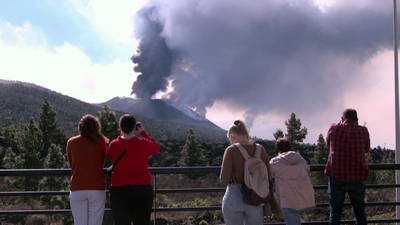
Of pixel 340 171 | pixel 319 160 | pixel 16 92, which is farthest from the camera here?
pixel 16 92

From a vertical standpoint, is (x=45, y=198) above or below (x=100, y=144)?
below

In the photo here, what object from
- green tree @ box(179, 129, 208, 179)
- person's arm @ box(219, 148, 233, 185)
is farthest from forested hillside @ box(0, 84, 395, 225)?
person's arm @ box(219, 148, 233, 185)

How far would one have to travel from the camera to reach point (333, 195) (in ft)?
18.3

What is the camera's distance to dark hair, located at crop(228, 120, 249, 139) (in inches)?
182

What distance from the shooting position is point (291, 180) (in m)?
5.04

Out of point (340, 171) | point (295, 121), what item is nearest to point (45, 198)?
point (340, 171)

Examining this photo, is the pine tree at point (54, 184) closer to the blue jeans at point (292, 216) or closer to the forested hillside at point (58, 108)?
the blue jeans at point (292, 216)

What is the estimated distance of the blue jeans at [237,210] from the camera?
14.9ft

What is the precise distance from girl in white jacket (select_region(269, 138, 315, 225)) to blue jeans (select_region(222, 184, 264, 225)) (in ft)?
1.94

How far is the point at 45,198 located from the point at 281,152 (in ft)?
81.7

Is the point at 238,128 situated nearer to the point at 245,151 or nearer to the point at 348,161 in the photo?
the point at 245,151

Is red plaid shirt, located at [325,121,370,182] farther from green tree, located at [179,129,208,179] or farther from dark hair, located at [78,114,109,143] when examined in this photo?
green tree, located at [179,129,208,179]

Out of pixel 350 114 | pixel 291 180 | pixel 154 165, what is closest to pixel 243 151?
pixel 291 180

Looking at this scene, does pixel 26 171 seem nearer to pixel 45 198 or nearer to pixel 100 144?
pixel 100 144
